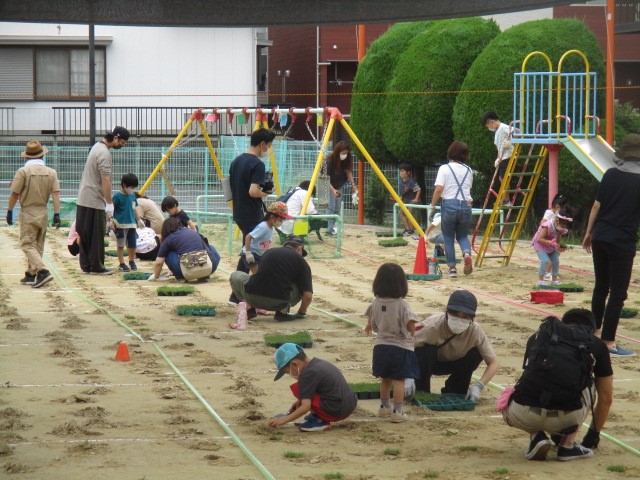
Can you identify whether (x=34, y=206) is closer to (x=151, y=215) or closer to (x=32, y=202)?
(x=32, y=202)

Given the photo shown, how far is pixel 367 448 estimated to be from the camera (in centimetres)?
689

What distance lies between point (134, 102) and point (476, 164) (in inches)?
614

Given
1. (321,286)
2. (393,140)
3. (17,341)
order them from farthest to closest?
(393,140) → (321,286) → (17,341)

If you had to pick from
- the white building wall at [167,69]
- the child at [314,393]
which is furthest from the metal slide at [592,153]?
the white building wall at [167,69]

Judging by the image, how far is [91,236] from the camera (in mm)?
16156

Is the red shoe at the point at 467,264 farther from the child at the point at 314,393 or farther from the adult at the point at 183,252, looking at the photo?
the child at the point at 314,393

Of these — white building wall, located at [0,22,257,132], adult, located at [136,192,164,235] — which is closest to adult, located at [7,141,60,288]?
adult, located at [136,192,164,235]

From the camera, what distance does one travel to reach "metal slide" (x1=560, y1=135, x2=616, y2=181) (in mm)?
16594

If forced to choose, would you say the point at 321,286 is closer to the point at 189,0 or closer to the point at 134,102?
the point at 189,0

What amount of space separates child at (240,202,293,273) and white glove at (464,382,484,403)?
4.52 m

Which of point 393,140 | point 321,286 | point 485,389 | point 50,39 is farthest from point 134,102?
point 485,389

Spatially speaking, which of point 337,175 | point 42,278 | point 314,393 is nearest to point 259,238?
point 42,278

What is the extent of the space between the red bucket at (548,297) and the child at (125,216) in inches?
232

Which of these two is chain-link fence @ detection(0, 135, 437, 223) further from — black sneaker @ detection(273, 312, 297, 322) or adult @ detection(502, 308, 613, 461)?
adult @ detection(502, 308, 613, 461)
